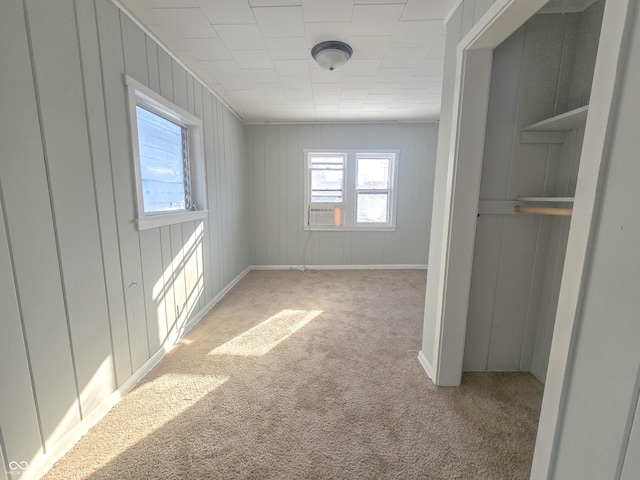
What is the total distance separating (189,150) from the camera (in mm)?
2707

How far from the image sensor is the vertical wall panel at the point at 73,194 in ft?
3.99

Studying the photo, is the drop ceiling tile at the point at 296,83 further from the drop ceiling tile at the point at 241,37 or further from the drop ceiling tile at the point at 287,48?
the drop ceiling tile at the point at 241,37

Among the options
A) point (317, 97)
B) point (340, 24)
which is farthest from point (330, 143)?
point (340, 24)

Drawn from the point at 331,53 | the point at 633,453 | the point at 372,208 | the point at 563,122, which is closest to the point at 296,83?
the point at 331,53

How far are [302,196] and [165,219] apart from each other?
267cm

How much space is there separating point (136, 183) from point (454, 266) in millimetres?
2210

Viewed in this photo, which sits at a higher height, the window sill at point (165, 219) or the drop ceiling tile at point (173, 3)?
the drop ceiling tile at point (173, 3)

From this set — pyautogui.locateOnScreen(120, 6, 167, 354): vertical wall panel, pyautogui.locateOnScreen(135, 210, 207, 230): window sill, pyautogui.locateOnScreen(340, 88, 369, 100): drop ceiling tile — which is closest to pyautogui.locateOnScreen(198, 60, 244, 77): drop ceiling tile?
pyautogui.locateOnScreen(120, 6, 167, 354): vertical wall panel

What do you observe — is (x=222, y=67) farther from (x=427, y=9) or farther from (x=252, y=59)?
→ (x=427, y=9)

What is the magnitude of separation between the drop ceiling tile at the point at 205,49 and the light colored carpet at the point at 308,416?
2490 mm

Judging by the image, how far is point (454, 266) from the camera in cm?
167

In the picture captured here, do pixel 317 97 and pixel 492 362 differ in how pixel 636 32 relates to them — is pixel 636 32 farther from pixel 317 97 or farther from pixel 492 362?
pixel 317 97

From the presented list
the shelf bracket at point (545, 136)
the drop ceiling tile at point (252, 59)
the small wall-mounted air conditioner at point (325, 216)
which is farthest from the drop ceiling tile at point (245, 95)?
the shelf bracket at point (545, 136)

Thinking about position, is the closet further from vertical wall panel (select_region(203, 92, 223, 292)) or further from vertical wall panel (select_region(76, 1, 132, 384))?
vertical wall panel (select_region(203, 92, 223, 292))
